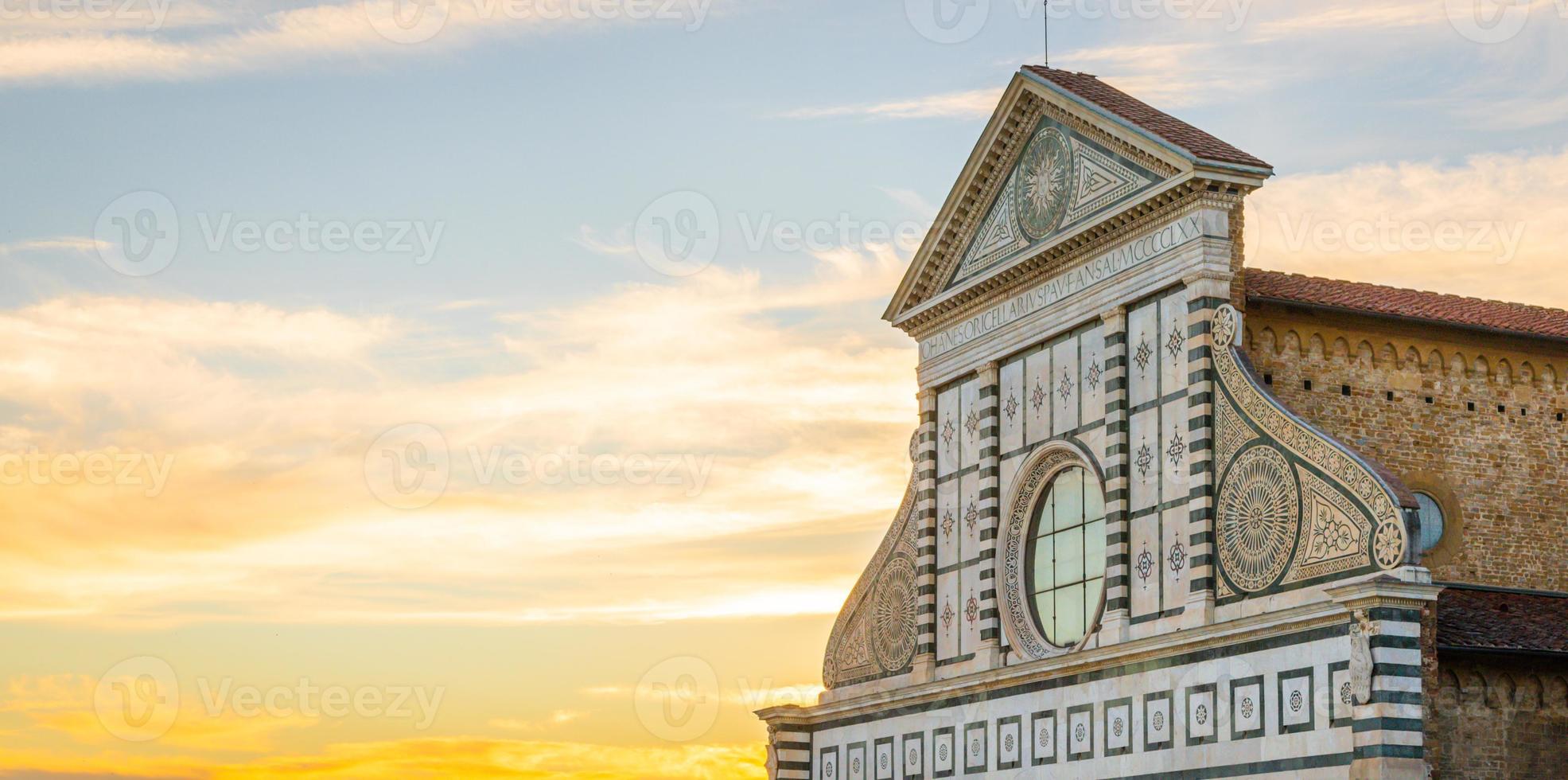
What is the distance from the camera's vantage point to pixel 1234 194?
25.8 m

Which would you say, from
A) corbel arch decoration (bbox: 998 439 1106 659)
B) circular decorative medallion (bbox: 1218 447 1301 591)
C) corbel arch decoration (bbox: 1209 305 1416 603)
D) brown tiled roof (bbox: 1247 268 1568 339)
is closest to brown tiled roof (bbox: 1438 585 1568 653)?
corbel arch decoration (bbox: 1209 305 1416 603)

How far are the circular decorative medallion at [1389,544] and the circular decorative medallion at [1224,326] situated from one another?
12.3ft

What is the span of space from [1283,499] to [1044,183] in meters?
6.89

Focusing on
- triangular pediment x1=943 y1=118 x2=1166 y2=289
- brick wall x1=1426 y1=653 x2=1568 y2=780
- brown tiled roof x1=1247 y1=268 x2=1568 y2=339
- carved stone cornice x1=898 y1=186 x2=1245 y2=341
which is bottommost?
brick wall x1=1426 y1=653 x2=1568 y2=780

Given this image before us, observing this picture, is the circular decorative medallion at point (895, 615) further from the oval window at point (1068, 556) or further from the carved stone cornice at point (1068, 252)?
the carved stone cornice at point (1068, 252)

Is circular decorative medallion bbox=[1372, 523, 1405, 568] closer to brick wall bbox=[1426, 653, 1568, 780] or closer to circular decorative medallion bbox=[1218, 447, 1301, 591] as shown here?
circular decorative medallion bbox=[1218, 447, 1301, 591]

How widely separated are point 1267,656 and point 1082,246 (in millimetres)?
6788

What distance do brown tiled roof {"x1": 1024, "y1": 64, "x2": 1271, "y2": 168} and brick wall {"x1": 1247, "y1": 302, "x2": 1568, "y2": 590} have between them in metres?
1.95

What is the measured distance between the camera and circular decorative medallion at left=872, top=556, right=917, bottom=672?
3164 cm

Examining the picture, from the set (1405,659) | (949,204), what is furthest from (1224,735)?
(949,204)

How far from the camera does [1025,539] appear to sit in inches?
1148

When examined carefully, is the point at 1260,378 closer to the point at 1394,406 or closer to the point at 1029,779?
the point at 1394,406

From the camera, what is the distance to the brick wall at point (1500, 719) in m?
22.8

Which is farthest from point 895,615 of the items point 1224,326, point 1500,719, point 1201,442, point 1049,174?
point 1500,719
